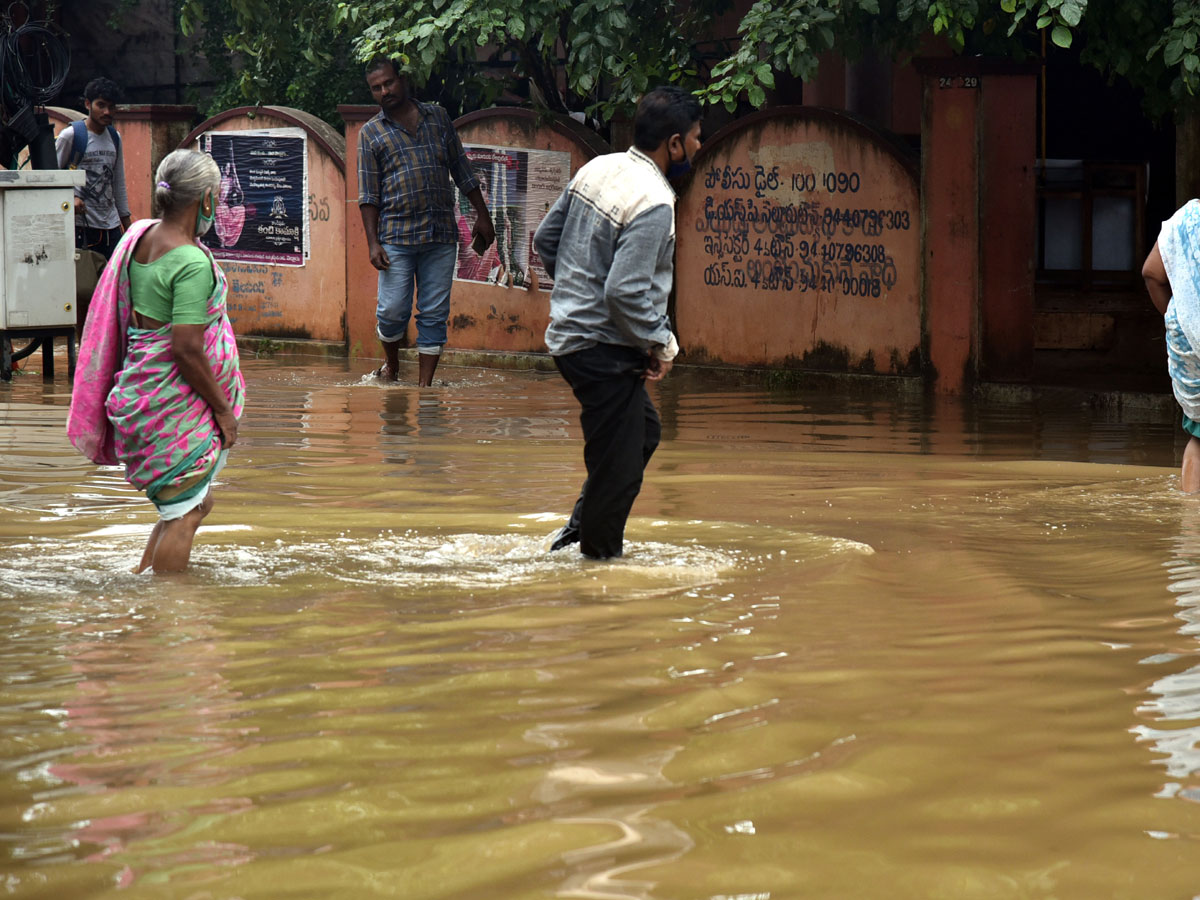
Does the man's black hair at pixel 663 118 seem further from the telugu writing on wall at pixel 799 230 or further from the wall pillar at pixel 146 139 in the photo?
the wall pillar at pixel 146 139

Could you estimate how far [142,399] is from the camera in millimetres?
5004

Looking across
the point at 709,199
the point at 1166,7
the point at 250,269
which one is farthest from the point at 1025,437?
the point at 250,269

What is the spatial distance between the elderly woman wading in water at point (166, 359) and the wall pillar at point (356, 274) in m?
8.73

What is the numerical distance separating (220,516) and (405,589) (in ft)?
5.36

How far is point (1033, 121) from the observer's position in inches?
427

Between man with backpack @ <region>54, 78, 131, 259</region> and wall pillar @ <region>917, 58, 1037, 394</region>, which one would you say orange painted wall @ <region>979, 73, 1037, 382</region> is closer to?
wall pillar @ <region>917, 58, 1037, 394</region>

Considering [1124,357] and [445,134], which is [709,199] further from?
[1124,357]

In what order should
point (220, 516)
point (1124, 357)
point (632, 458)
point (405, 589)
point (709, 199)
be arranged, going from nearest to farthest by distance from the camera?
point (405, 589) → point (632, 458) → point (220, 516) → point (709, 199) → point (1124, 357)

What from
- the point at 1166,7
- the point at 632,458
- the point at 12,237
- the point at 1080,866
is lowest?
the point at 1080,866

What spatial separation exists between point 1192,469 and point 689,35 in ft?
23.3

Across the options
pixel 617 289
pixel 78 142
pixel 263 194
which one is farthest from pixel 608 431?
pixel 263 194

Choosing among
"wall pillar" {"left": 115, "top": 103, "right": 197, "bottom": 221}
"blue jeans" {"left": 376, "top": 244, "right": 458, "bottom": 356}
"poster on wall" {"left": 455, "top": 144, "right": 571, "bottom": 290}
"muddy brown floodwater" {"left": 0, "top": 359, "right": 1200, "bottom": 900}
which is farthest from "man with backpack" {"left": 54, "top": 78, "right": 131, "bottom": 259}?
"muddy brown floodwater" {"left": 0, "top": 359, "right": 1200, "bottom": 900}

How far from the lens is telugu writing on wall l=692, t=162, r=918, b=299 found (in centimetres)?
1134

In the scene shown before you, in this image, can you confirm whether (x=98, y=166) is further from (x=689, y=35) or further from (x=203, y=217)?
(x=203, y=217)
